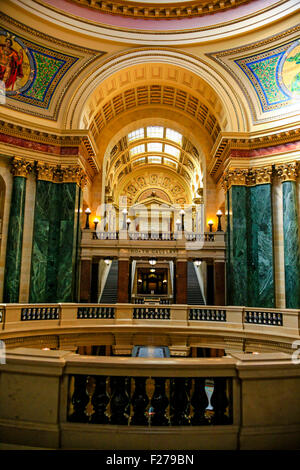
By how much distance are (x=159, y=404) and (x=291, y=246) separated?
13.8 meters

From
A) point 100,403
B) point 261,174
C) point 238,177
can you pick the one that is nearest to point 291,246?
point 261,174

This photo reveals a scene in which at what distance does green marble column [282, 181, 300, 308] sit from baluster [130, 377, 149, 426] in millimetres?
13326

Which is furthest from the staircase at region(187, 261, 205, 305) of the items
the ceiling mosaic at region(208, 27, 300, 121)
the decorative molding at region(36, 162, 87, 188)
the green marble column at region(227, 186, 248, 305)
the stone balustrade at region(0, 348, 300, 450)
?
the stone balustrade at region(0, 348, 300, 450)

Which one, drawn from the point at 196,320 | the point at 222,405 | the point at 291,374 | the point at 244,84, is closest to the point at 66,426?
the point at 222,405

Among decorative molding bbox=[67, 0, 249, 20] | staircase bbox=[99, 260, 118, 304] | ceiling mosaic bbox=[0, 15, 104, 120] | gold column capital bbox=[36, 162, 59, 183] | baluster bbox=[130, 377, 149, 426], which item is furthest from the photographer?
staircase bbox=[99, 260, 118, 304]

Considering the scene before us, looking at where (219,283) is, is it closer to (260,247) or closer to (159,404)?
(260,247)

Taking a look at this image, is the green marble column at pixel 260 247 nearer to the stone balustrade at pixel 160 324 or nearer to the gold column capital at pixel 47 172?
the stone balustrade at pixel 160 324

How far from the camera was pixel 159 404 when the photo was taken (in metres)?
3.67

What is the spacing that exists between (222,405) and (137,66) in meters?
19.7

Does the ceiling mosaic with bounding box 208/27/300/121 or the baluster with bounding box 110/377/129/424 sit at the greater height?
the ceiling mosaic with bounding box 208/27/300/121

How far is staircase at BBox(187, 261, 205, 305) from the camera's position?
1972 centimetres

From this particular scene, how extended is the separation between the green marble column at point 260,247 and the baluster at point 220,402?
43.1 ft

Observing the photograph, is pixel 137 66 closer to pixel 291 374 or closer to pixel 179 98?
pixel 179 98

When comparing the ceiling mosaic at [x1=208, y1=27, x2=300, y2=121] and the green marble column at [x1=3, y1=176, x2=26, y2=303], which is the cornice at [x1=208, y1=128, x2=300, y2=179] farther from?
the green marble column at [x1=3, y1=176, x2=26, y2=303]
